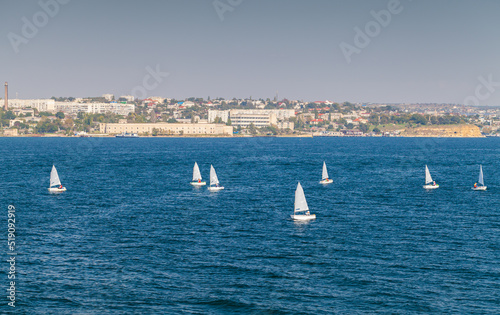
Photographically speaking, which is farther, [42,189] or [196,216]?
[42,189]

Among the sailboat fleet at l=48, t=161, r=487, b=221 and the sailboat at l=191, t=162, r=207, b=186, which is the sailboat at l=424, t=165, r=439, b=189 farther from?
the sailboat at l=191, t=162, r=207, b=186

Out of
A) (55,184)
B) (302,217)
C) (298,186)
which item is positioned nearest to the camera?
(298,186)

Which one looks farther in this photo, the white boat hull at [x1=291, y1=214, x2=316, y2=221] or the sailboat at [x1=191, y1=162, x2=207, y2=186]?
the sailboat at [x1=191, y1=162, x2=207, y2=186]

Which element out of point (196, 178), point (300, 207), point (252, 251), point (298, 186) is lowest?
point (252, 251)

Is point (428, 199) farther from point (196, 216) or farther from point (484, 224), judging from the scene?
point (196, 216)

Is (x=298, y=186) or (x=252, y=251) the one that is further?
(x=298, y=186)

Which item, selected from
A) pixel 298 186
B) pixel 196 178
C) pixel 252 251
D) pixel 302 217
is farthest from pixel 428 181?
pixel 252 251

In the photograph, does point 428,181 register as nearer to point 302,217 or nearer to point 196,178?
point 196,178

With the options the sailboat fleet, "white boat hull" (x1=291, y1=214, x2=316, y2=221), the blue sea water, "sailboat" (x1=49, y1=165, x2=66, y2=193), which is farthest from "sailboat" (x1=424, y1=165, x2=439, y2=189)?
"sailboat" (x1=49, y1=165, x2=66, y2=193)

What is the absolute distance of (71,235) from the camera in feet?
194

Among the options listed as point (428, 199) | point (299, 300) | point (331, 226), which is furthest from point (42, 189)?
point (299, 300)

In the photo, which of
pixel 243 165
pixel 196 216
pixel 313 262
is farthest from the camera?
pixel 243 165

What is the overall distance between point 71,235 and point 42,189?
41066 mm

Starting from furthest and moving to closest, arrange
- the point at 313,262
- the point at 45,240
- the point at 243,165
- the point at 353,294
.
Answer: the point at 243,165 < the point at 45,240 < the point at 313,262 < the point at 353,294
